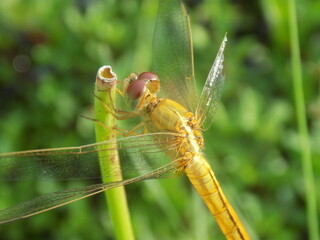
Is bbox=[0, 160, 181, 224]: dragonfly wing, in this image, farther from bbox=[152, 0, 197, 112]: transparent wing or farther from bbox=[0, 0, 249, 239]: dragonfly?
bbox=[152, 0, 197, 112]: transparent wing

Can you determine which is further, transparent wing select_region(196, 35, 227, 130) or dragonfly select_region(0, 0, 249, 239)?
transparent wing select_region(196, 35, 227, 130)

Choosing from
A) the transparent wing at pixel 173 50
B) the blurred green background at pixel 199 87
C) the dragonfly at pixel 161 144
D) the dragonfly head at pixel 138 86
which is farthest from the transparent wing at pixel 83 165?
the blurred green background at pixel 199 87

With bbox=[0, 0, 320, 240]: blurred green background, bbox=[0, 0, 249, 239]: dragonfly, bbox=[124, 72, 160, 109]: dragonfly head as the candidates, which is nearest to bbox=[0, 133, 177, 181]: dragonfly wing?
bbox=[0, 0, 249, 239]: dragonfly

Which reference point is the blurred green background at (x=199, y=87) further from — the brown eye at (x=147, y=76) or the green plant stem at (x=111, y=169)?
the green plant stem at (x=111, y=169)

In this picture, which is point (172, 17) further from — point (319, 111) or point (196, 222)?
point (319, 111)

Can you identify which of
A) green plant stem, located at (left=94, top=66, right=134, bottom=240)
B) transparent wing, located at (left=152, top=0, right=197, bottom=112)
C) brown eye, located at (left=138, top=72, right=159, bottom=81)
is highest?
transparent wing, located at (left=152, top=0, right=197, bottom=112)

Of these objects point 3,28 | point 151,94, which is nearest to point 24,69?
point 3,28
